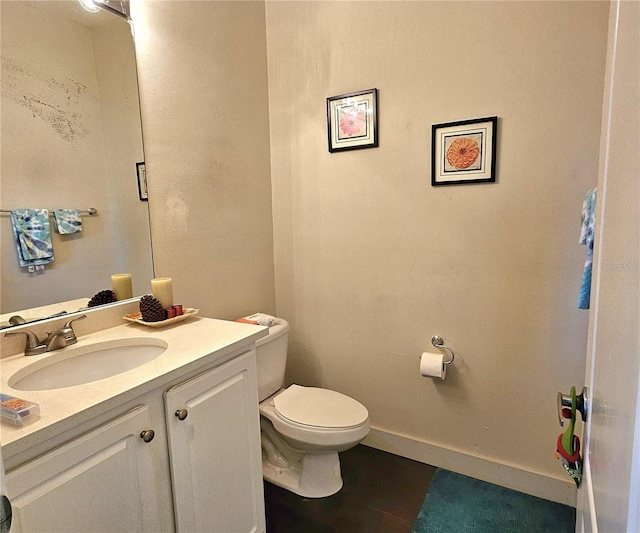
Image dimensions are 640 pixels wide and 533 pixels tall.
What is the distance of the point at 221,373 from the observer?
119cm

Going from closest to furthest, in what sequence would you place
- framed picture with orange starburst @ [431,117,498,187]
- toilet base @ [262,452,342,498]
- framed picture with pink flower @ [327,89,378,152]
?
framed picture with orange starburst @ [431,117,498,187] < toilet base @ [262,452,342,498] < framed picture with pink flower @ [327,89,378,152]

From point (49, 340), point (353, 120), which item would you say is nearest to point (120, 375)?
point (49, 340)

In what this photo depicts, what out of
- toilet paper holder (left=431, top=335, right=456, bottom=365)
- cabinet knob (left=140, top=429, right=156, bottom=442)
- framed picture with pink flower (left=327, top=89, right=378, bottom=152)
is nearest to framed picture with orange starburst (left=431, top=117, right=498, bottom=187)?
framed picture with pink flower (left=327, top=89, right=378, bottom=152)

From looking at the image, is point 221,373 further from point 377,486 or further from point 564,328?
point 564,328

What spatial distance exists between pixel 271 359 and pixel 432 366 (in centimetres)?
76

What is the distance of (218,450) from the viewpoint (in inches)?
46.8

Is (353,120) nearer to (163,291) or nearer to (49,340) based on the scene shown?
(163,291)

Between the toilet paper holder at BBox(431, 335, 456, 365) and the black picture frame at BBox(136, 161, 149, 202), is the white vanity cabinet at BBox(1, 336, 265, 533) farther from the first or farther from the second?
the toilet paper holder at BBox(431, 335, 456, 365)

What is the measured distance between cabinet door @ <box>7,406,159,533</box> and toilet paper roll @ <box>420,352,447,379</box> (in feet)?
4.01

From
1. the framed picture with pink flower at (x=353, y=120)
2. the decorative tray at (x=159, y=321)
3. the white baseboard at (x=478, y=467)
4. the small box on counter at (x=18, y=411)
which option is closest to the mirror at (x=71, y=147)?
the decorative tray at (x=159, y=321)

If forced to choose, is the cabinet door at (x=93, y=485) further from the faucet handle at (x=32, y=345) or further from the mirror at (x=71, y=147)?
the mirror at (x=71, y=147)

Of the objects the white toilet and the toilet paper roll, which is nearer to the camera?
the white toilet

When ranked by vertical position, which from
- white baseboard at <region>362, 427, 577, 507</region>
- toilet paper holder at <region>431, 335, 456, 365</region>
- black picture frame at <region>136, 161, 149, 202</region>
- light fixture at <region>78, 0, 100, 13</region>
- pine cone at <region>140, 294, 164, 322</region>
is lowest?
white baseboard at <region>362, 427, 577, 507</region>

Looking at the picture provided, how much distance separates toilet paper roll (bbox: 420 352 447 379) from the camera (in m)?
1.76
